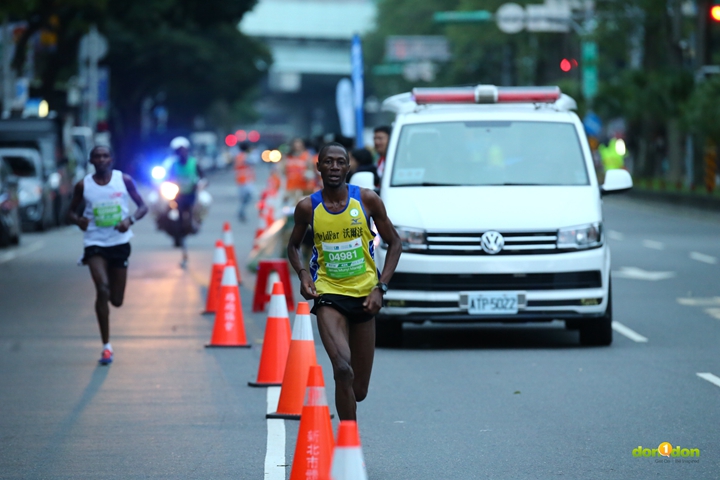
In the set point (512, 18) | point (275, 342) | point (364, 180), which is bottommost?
point (275, 342)

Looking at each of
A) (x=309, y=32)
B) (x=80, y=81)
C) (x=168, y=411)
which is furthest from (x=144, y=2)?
(x=309, y=32)

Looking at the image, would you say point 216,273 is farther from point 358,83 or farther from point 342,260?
point 358,83

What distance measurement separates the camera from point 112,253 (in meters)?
12.2

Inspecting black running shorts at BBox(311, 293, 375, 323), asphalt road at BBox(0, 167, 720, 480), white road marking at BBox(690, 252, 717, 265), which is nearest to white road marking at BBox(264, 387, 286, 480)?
asphalt road at BBox(0, 167, 720, 480)

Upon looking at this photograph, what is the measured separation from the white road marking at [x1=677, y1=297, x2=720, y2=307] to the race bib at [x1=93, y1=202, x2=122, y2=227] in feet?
22.7

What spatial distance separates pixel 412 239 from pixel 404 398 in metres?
2.38

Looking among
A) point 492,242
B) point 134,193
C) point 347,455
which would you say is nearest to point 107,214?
point 134,193

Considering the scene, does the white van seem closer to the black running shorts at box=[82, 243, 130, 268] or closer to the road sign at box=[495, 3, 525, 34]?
the black running shorts at box=[82, 243, 130, 268]

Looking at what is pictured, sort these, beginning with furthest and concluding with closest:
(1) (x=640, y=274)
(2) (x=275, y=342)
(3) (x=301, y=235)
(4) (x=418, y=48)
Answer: (4) (x=418, y=48) → (1) (x=640, y=274) → (2) (x=275, y=342) → (3) (x=301, y=235)

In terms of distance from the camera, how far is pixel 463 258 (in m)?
12.2

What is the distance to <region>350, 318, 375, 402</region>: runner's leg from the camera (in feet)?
25.0

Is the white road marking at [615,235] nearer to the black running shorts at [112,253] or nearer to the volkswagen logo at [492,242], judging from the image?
the volkswagen logo at [492,242]

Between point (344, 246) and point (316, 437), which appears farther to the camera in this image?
point (344, 246)

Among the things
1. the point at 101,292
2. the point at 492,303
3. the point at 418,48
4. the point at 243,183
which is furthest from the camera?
the point at 418,48
